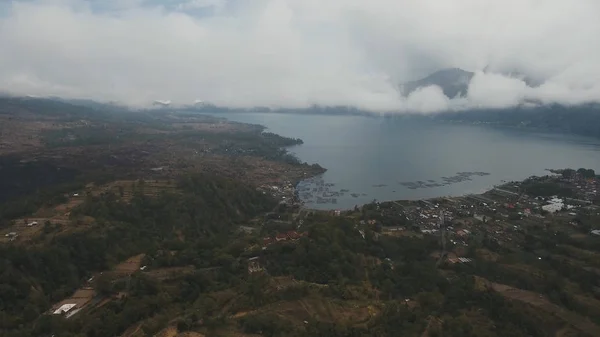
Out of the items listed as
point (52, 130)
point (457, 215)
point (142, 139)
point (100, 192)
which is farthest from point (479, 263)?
point (52, 130)

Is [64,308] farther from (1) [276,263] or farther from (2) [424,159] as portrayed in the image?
(2) [424,159]

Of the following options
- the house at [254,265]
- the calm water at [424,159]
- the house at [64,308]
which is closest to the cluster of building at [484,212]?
the calm water at [424,159]

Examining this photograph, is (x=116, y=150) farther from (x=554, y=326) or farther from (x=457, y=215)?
(x=554, y=326)

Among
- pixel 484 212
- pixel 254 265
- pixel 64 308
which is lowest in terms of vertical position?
pixel 64 308

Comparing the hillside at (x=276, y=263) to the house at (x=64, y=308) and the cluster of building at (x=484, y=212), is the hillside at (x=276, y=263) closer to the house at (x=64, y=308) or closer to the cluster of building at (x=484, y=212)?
the house at (x=64, y=308)

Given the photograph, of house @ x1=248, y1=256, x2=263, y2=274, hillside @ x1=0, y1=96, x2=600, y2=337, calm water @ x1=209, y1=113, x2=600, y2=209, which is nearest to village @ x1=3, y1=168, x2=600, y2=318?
house @ x1=248, y1=256, x2=263, y2=274

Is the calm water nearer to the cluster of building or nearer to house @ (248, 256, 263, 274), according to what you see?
the cluster of building

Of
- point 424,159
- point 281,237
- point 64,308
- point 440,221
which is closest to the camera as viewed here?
point 64,308

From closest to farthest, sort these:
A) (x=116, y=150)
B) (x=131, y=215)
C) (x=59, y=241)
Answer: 1. (x=59, y=241)
2. (x=131, y=215)
3. (x=116, y=150)

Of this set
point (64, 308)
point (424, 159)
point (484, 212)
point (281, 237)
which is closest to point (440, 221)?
point (484, 212)
